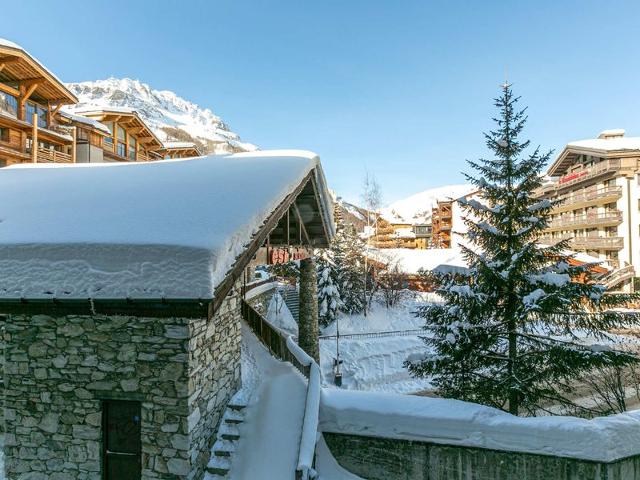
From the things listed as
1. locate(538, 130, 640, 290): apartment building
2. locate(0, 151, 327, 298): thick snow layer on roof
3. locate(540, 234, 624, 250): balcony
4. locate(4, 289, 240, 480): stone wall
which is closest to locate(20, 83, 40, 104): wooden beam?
locate(0, 151, 327, 298): thick snow layer on roof

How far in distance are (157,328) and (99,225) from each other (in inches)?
67.8

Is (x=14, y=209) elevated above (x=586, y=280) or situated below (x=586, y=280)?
above

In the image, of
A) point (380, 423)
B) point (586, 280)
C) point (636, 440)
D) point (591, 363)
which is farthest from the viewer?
point (586, 280)

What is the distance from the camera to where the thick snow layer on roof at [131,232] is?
4.29 metres

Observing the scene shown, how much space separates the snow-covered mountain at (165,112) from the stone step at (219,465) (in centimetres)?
5975

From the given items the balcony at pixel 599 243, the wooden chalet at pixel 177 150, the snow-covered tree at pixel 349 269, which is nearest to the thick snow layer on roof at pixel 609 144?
the balcony at pixel 599 243

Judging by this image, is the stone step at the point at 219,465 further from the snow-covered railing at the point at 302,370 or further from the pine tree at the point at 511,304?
the pine tree at the point at 511,304

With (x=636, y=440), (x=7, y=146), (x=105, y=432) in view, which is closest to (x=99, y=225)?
(x=105, y=432)

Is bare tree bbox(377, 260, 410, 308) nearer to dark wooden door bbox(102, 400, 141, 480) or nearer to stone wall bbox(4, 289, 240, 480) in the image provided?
stone wall bbox(4, 289, 240, 480)

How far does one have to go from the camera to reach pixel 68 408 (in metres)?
4.98

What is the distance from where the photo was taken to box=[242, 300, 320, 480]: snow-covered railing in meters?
4.98

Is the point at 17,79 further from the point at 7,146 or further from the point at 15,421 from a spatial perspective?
the point at 15,421

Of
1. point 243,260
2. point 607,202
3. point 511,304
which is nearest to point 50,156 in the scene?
point 243,260

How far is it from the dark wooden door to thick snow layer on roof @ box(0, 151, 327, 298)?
188cm
